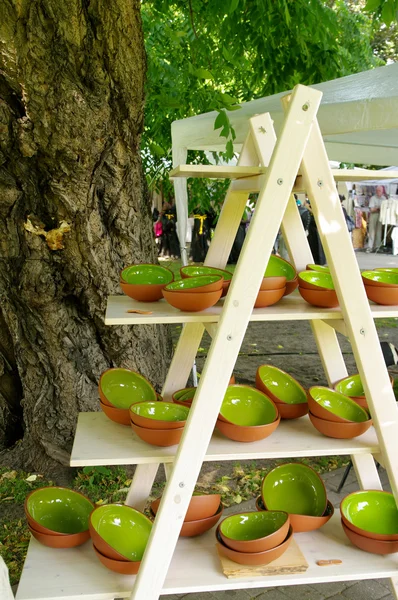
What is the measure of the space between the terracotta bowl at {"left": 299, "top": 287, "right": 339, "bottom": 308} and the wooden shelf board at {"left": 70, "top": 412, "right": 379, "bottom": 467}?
43 centimetres

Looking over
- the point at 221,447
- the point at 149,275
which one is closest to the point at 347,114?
the point at 149,275

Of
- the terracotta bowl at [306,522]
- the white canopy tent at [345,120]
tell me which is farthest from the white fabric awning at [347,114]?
the terracotta bowl at [306,522]

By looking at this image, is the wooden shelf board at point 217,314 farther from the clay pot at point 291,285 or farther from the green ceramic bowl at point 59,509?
the green ceramic bowl at point 59,509

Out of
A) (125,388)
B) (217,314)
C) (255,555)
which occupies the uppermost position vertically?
(217,314)

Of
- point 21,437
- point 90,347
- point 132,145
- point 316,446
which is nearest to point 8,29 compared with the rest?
point 132,145

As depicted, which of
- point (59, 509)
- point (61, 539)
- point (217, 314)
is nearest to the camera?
point (217, 314)

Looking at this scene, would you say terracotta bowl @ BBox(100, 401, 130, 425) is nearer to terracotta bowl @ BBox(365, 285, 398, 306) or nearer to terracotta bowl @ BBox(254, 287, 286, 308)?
terracotta bowl @ BBox(254, 287, 286, 308)

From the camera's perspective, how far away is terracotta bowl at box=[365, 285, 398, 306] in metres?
1.81

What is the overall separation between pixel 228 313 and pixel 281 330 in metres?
5.83

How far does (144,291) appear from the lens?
195 cm

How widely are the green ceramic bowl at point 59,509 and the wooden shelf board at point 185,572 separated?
0.12 m

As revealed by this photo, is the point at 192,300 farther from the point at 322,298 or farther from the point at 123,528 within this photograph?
the point at 123,528

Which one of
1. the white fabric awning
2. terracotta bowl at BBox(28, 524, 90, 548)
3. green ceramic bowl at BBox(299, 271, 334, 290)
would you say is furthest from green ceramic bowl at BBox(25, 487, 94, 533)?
the white fabric awning

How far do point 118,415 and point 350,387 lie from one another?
0.87 meters
